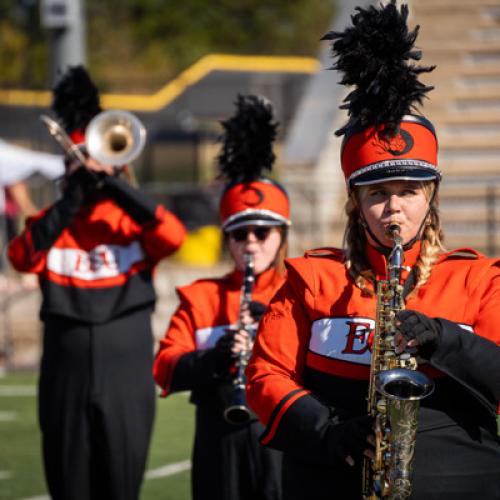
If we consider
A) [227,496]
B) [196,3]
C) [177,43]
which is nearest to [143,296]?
[227,496]

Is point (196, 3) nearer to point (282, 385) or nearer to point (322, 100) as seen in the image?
point (322, 100)

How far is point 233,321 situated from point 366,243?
53.0 inches

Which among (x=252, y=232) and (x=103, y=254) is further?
(x=103, y=254)

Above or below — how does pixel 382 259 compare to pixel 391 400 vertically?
above

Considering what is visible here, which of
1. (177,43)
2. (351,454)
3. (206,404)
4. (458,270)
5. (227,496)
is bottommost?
(227,496)

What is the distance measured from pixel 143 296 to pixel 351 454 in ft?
8.03

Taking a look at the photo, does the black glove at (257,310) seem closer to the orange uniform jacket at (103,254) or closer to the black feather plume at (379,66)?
the orange uniform jacket at (103,254)

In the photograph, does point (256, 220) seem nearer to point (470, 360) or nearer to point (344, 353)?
point (344, 353)

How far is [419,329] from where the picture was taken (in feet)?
7.92

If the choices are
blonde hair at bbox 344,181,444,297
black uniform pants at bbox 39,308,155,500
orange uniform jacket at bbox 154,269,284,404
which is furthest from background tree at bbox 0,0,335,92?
blonde hair at bbox 344,181,444,297

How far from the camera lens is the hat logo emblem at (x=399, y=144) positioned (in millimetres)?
2699

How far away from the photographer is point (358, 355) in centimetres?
269

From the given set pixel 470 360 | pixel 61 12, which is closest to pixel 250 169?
pixel 470 360

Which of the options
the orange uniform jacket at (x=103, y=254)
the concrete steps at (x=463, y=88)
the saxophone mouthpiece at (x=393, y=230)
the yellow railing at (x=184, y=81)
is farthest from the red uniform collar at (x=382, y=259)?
the yellow railing at (x=184, y=81)
